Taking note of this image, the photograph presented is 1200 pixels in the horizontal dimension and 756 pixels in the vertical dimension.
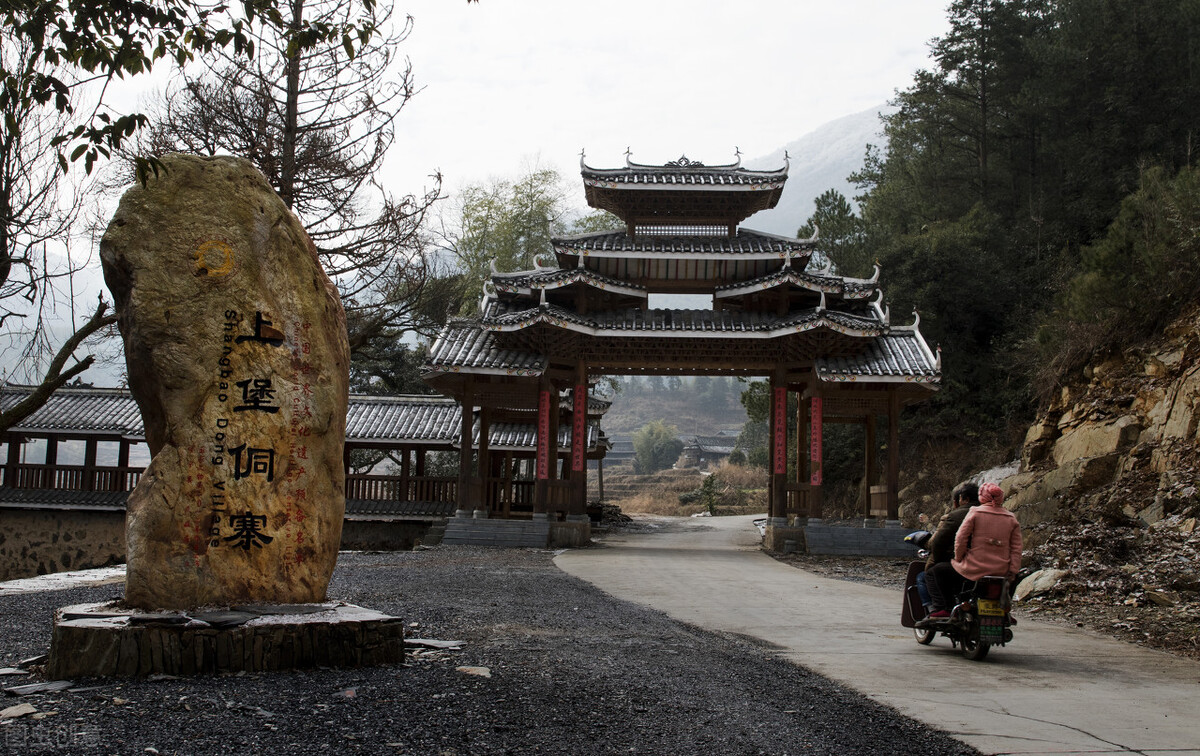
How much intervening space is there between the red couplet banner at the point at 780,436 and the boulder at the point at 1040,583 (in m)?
7.41

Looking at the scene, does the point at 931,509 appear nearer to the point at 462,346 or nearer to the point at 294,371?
the point at 462,346

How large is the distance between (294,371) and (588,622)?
3221 mm

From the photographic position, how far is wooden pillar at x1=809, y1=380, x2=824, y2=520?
57.6ft

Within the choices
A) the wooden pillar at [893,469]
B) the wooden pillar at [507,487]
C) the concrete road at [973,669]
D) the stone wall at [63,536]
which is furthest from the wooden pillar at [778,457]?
the stone wall at [63,536]

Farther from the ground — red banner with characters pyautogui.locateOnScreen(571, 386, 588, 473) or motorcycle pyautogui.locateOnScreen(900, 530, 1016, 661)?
red banner with characters pyautogui.locateOnScreen(571, 386, 588, 473)

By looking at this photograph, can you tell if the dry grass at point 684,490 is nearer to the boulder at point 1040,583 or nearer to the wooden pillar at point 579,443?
the wooden pillar at point 579,443

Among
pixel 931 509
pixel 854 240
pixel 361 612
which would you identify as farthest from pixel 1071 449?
pixel 854 240

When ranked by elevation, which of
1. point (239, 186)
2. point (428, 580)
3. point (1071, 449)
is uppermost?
point (239, 186)

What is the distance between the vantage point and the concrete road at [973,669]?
4.16 meters

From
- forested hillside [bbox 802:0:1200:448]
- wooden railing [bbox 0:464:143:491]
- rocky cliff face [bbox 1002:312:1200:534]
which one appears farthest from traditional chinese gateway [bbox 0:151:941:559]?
forested hillside [bbox 802:0:1200:448]

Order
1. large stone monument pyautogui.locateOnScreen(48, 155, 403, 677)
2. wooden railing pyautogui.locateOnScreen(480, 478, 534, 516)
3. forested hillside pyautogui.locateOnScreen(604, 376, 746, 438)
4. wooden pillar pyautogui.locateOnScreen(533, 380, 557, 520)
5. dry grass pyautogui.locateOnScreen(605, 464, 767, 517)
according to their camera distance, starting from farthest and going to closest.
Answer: forested hillside pyautogui.locateOnScreen(604, 376, 746, 438)
dry grass pyautogui.locateOnScreen(605, 464, 767, 517)
wooden railing pyautogui.locateOnScreen(480, 478, 534, 516)
wooden pillar pyautogui.locateOnScreen(533, 380, 557, 520)
large stone monument pyautogui.locateOnScreen(48, 155, 403, 677)

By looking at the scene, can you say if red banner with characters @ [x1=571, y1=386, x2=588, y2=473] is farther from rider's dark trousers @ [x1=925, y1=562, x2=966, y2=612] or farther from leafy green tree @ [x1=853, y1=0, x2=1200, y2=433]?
rider's dark trousers @ [x1=925, y1=562, x2=966, y2=612]

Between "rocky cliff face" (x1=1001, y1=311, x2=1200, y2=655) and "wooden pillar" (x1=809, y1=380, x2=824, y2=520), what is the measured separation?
3.33 m

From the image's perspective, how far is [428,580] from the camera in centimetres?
1070
